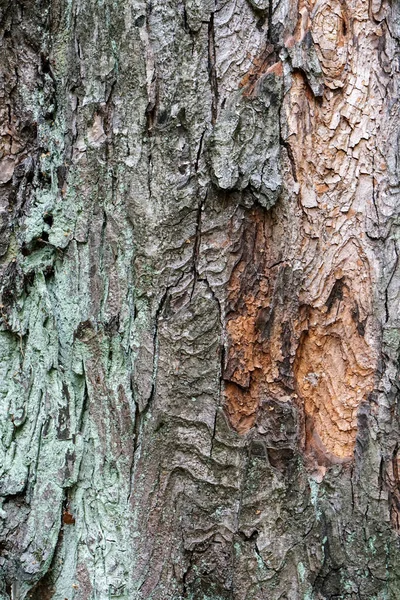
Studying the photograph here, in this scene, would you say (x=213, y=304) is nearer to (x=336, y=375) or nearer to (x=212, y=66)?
(x=336, y=375)

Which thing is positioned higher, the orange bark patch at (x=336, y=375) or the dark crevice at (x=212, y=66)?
the dark crevice at (x=212, y=66)

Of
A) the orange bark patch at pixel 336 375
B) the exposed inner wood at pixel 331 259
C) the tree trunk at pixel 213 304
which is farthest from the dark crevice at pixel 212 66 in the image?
the orange bark patch at pixel 336 375

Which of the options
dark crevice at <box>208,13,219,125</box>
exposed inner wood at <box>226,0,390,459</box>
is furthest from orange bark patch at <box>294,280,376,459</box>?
dark crevice at <box>208,13,219,125</box>

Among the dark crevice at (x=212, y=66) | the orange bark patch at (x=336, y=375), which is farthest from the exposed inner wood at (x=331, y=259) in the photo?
the dark crevice at (x=212, y=66)

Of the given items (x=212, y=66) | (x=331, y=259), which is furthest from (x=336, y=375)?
(x=212, y=66)

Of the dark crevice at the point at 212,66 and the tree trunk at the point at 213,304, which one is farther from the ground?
the dark crevice at the point at 212,66

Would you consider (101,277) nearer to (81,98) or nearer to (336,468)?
(81,98)

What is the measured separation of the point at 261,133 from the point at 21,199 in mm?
555

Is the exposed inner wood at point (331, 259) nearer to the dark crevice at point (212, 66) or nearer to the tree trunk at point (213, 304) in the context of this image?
the tree trunk at point (213, 304)

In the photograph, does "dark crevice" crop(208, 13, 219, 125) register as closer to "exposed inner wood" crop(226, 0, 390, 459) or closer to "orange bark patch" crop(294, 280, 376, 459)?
"exposed inner wood" crop(226, 0, 390, 459)

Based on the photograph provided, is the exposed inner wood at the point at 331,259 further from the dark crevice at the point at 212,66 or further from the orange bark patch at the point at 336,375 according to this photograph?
the dark crevice at the point at 212,66

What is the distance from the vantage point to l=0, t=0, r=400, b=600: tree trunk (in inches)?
48.2

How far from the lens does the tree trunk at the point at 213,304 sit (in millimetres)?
1224

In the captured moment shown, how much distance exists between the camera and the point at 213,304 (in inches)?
48.9
